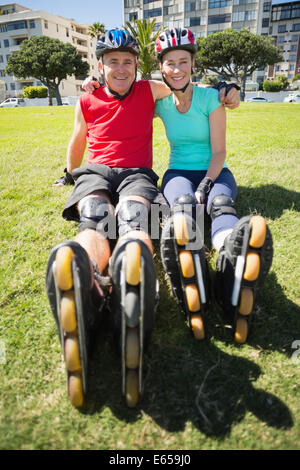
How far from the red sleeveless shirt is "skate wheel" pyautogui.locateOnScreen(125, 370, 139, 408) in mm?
2078

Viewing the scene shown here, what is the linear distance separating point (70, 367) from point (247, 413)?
3.03 feet

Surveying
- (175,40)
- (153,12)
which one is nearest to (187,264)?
(175,40)

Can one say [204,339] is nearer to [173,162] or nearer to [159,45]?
[173,162]

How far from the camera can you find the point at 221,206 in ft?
8.79

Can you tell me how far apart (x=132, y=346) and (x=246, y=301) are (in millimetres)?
768

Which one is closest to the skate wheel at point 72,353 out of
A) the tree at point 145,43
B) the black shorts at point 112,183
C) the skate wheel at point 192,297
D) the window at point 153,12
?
the skate wheel at point 192,297

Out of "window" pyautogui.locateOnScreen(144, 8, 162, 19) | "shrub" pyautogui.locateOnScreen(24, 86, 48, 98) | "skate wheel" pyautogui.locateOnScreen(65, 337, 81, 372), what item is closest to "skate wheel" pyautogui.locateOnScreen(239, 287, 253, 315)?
"skate wheel" pyautogui.locateOnScreen(65, 337, 81, 372)

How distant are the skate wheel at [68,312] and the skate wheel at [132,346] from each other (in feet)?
0.89

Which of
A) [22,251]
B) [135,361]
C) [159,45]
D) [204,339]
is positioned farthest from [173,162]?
[135,361]

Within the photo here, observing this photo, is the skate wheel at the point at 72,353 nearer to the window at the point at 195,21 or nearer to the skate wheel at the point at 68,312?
the skate wheel at the point at 68,312

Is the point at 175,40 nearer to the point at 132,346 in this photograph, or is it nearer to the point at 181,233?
the point at 181,233

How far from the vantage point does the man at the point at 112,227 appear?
1.55 metres

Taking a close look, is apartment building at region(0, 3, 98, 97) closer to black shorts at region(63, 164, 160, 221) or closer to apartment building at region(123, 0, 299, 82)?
apartment building at region(123, 0, 299, 82)

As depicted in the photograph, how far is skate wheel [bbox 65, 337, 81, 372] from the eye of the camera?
1.53 meters
